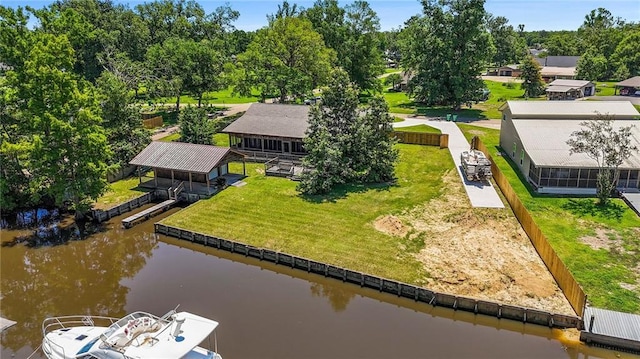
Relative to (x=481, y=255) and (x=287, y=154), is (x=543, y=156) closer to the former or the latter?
(x=481, y=255)

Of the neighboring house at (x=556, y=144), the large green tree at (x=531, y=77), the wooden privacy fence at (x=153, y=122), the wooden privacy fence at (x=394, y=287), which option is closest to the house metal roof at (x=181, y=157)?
the wooden privacy fence at (x=394, y=287)

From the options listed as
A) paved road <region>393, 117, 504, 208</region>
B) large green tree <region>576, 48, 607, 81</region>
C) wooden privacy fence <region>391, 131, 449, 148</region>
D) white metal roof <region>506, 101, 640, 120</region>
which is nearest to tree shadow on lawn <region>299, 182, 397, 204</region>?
paved road <region>393, 117, 504, 208</region>

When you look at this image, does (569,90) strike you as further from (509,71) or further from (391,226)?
(391,226)

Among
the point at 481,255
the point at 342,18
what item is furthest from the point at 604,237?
the point at 342,18

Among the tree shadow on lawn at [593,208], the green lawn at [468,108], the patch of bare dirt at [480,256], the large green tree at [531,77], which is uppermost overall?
the large green tree at [531,77]

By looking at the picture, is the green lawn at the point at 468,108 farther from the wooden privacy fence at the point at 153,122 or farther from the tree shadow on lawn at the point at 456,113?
the wooden privacy fence at the point at 153,122
